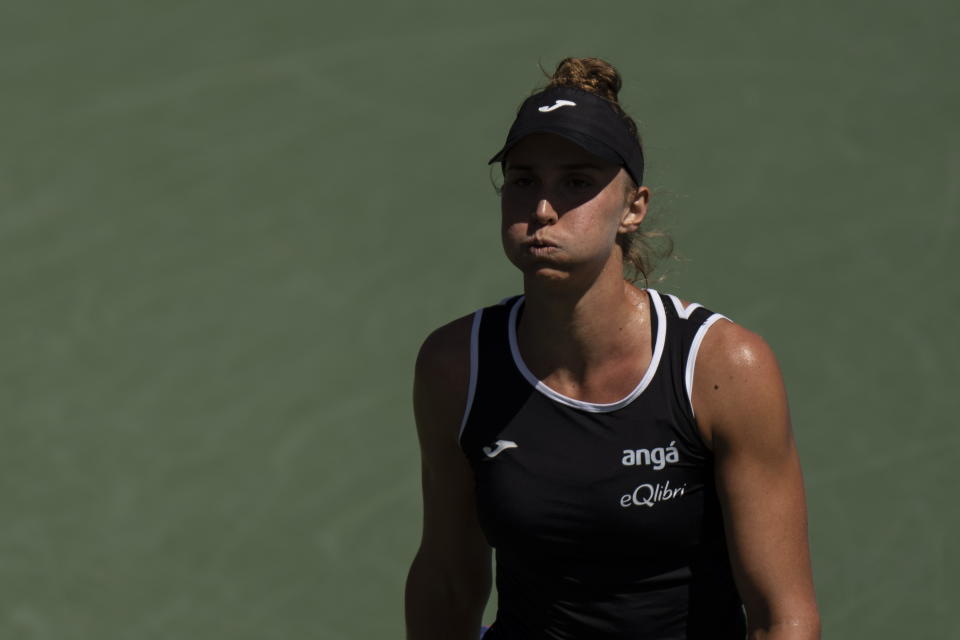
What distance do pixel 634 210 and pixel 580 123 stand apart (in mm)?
244

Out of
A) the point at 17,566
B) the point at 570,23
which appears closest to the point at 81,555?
the point at 17,566

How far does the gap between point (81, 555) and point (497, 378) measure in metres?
2.13

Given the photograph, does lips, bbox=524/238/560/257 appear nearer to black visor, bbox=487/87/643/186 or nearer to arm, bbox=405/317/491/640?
black visor, bbox=487/87/643/186

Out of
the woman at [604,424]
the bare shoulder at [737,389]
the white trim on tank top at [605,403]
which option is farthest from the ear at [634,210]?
the bare shoulder at [737,389]

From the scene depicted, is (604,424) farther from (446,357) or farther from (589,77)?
(589,77)

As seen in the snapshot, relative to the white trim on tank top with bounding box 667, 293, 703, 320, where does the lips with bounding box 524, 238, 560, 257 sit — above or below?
above

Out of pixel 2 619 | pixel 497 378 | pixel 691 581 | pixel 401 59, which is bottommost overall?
pixel 2 619

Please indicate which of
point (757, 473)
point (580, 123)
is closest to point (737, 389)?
point (757, 473)

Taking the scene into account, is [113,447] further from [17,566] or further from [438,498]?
[438,498]

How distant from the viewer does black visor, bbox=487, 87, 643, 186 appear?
8.02ft

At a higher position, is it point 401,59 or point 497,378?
point 401,59

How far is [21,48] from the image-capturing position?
5891 mm

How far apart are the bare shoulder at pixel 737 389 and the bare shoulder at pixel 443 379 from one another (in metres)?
0.41

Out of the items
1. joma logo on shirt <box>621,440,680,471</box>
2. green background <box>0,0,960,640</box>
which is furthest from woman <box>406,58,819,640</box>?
green background <box>0,0,960,640</box>
